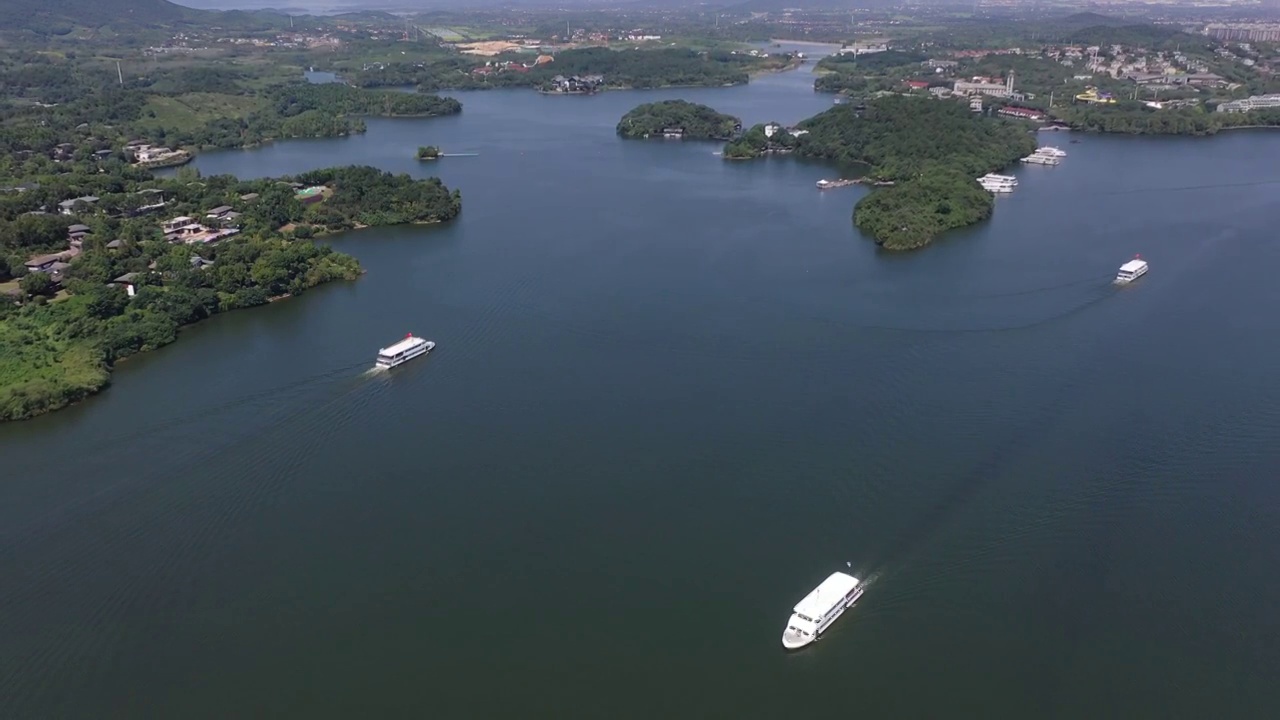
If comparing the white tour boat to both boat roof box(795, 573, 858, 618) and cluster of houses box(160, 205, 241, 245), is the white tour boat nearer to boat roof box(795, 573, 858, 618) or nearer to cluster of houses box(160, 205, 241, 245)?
boat roof box(795, 573, 858, 618)

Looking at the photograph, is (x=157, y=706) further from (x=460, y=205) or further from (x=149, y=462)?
(x=460, y=205)

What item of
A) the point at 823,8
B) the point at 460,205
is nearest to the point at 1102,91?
the point at 460,205

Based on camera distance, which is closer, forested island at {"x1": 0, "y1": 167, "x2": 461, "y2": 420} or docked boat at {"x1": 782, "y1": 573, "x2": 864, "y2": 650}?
docked boat at {"x1": 782, "y1": 573, "x2": 864, "y2": 650}

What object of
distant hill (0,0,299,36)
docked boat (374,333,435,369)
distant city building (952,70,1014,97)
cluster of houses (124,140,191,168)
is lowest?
docked boat (374,333,435,369)

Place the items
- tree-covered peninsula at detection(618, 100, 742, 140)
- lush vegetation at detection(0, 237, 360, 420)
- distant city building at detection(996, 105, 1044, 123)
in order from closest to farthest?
lush vegetation at detection(0, 237, 360, 420), tree-covered peninsula at detection(618, 100, 742, 140), distant city building at detection(996, 105, 1044, 123)

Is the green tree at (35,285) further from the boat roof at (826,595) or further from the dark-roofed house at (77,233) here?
the boat roof at (826,595)

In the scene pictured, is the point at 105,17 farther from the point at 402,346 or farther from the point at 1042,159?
the point at 402,346

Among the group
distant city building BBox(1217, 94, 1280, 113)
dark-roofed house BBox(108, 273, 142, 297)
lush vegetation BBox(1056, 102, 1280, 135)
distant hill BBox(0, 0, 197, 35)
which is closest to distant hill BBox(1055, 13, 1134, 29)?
distant city building BBox(1217, 94, 1280, 113)
